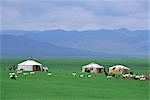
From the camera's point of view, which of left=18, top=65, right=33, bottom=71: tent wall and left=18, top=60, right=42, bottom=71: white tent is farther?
left=18, top=60, right=42, bottom=71: white tent

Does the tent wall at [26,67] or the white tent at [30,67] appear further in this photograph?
the white tent at [30,67]

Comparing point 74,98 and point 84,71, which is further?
point 84,71

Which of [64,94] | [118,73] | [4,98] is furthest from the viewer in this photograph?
[118,73]

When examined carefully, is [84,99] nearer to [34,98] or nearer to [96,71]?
[34,98]

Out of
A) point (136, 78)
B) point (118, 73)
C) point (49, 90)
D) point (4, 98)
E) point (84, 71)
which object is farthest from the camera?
point (84, 71)

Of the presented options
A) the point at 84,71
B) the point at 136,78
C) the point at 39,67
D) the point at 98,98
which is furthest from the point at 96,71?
the point at 98,98

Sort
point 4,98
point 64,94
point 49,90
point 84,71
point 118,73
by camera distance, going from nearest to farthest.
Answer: point 4,98, point 64,94, point 49,90, point 118,73, point 84,71

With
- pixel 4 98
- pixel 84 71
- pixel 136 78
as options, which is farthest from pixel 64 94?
pixel 84 71

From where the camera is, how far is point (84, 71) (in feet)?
125

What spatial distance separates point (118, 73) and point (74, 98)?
62.9ft

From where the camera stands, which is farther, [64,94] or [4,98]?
[64,94]

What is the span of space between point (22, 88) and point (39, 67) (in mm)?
16699

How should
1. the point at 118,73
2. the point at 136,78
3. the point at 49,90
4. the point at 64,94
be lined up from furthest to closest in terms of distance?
the point at 118,73 → the point at 136,78 → the point at 49,90 → the point at 64,94

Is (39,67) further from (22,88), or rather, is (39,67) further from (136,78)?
(22,88)
